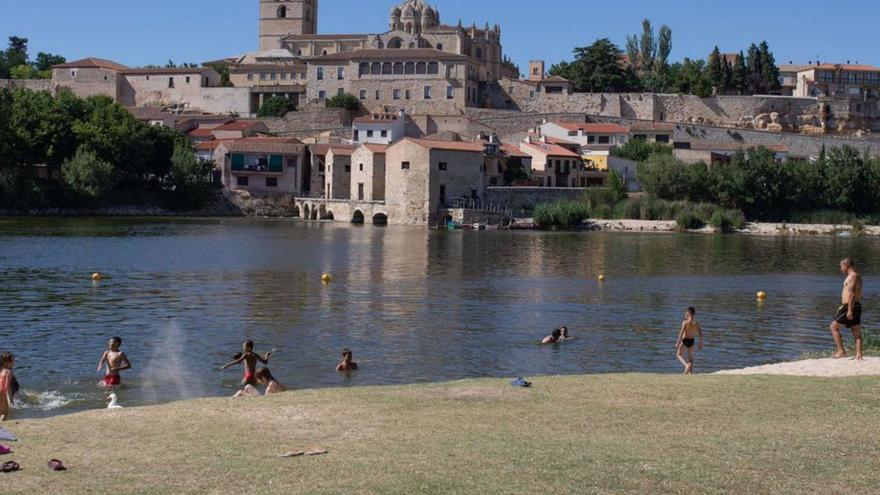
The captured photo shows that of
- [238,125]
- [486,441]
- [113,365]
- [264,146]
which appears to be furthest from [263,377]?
[238,125]

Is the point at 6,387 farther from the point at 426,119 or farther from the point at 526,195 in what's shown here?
the point at 426,119

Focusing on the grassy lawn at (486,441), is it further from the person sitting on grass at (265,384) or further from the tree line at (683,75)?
the tree line at (683,75)

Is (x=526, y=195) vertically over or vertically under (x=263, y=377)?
over

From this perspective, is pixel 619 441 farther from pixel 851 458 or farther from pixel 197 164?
pixel 197 164

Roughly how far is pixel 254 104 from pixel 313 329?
82421 mm

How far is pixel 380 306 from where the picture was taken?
1185 inches

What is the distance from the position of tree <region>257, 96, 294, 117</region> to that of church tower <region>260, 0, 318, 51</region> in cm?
2317

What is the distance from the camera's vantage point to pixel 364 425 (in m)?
12.0

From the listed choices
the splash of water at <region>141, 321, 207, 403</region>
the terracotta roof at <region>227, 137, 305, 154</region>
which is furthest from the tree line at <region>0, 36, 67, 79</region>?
the splash of water at <region>141, 321, 207, 403</region>

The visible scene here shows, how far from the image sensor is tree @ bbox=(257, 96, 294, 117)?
99125mm

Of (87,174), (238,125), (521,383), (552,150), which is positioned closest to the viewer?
(521,383)

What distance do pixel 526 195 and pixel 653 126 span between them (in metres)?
19.8

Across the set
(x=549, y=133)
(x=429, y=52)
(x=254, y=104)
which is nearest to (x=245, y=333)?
(x=549, y=133)

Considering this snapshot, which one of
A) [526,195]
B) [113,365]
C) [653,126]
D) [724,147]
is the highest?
[653,126]
